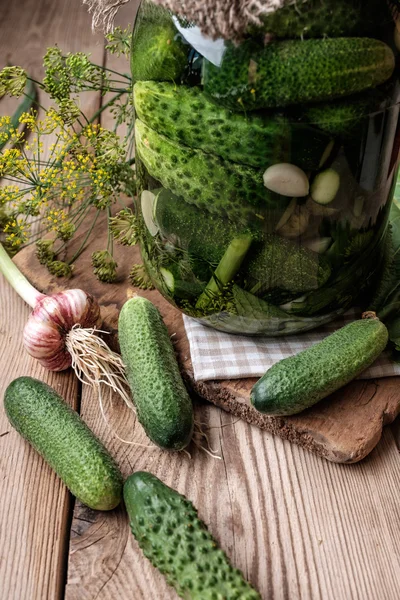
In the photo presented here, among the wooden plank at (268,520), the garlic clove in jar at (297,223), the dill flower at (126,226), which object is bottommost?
the wooden plank at (268,520)

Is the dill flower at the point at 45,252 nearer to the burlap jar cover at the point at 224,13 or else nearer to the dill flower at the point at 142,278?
the dill flower at the point at 142,278

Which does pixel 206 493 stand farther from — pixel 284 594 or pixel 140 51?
pixel 140 51

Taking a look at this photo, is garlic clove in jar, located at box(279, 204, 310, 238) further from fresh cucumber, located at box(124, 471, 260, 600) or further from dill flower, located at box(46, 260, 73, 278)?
dill flower, located at box(46, 260, 73, 278)

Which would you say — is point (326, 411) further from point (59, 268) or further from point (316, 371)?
point (59, 268)

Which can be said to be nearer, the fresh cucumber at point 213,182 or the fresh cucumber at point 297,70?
the fresh cucumber at point 297,70

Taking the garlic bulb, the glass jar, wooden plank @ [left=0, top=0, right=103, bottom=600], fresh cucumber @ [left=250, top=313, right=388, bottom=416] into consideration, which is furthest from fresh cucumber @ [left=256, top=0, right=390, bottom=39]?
wooden plank @ [left=0, top=0, right=103, bottom=600]

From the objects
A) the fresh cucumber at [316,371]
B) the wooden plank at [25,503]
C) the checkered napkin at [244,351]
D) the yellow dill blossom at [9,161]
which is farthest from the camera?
the yellow dill blossom at [9,161]

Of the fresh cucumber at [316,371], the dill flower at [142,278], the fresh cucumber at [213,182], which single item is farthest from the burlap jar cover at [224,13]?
the dill flower at [142,278]
